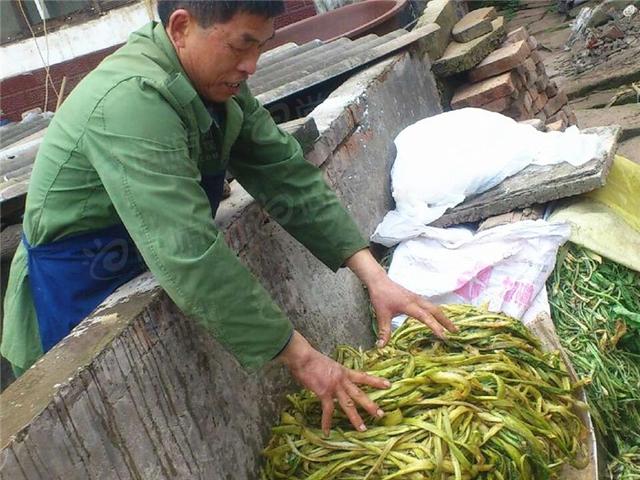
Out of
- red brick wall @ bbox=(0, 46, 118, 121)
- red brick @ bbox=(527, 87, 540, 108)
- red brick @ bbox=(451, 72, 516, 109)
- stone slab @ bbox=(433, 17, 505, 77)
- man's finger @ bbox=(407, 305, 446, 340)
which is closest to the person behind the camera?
man's finger @ bbox=(407, 305, 446, 340)

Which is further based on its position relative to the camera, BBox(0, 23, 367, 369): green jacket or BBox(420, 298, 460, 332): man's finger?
BBox(420, 298, 460, 332): man's finger

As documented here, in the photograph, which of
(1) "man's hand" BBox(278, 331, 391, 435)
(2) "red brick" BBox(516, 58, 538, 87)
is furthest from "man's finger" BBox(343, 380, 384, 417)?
(2) "red brick" BBox(516, 58, 538, 87)

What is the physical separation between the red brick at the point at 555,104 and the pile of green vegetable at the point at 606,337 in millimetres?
2324

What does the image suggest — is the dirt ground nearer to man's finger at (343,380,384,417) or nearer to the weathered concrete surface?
the weathered concrete surface

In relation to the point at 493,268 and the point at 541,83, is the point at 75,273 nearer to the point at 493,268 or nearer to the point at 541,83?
the point at 493,268

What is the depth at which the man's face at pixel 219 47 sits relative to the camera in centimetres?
210

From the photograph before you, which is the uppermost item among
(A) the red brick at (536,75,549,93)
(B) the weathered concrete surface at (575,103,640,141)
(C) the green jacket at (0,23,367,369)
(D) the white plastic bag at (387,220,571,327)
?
(C) the green jacket at (0,23,367,369)

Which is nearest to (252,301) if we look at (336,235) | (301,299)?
(336,235)

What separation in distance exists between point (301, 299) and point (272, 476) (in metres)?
0.84

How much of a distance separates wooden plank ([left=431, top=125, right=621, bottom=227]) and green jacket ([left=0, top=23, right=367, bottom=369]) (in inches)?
63.0

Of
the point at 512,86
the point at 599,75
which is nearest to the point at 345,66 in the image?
the point at 512,86

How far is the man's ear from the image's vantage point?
214cm

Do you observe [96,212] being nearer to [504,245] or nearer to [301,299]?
[301,299]

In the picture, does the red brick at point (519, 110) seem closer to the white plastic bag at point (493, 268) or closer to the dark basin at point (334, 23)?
the dark basin at point (334, 23)
